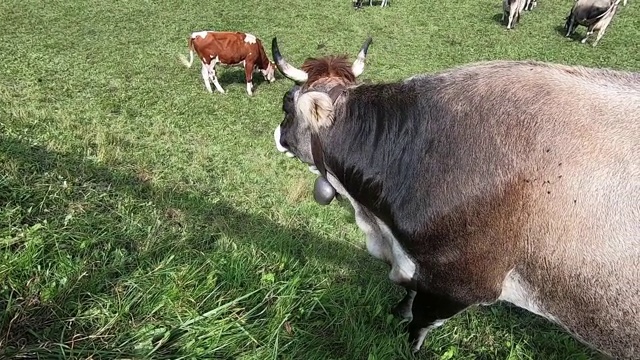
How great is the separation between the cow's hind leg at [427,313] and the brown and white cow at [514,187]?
0.4 inches

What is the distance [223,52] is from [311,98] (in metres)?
5.68

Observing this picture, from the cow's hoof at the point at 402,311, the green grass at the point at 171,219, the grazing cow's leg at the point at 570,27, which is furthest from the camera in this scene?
the grazing cow's leg at the point at 570,27

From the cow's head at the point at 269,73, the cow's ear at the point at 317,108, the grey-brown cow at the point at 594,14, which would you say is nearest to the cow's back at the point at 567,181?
the cow's ear at the point at 317,108

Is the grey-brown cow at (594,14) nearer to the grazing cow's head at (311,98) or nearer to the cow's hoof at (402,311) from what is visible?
the grazing cow's head at (311,98)

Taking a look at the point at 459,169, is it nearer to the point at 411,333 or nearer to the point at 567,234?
the point at 567,234

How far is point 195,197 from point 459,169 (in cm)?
287

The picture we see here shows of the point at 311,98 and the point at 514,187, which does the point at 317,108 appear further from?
the point at 514,187

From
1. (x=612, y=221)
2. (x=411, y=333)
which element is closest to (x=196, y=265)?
(x=411, y=333)

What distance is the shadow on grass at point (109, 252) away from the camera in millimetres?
2211

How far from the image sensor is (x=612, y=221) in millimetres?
2266

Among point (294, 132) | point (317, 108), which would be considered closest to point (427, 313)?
point (317, 108)

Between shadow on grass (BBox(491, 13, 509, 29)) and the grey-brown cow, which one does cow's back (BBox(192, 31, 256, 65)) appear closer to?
shadow on grass (BBox(491, 13, 509, 29))

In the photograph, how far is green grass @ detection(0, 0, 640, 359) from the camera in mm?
2420

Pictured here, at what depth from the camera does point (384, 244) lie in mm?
3289
